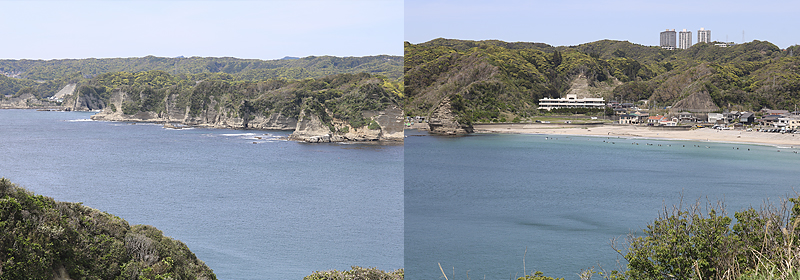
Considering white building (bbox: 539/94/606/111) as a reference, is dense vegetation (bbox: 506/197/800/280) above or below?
below

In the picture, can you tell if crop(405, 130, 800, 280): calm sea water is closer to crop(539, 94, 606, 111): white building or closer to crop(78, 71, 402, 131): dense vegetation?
crop(78, 71, 402, 131): dense vegetation

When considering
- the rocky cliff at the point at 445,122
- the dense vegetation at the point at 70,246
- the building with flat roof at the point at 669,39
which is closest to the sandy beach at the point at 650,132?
the rocky cliff at the point at 445,122

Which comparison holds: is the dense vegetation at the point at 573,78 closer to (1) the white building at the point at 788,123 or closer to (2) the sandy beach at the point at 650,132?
(2) the sandy beach at the point at 650,132

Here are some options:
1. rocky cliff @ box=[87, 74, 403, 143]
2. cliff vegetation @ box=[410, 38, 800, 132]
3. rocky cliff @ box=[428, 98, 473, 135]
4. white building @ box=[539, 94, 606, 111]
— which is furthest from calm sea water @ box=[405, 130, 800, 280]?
white building @ box=[539, 94, 606, 111]

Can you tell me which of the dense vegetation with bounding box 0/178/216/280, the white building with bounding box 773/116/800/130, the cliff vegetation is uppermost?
the cliff vegetation

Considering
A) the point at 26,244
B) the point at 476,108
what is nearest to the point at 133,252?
the point at 26,244

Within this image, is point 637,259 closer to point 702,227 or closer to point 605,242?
point 702,227
